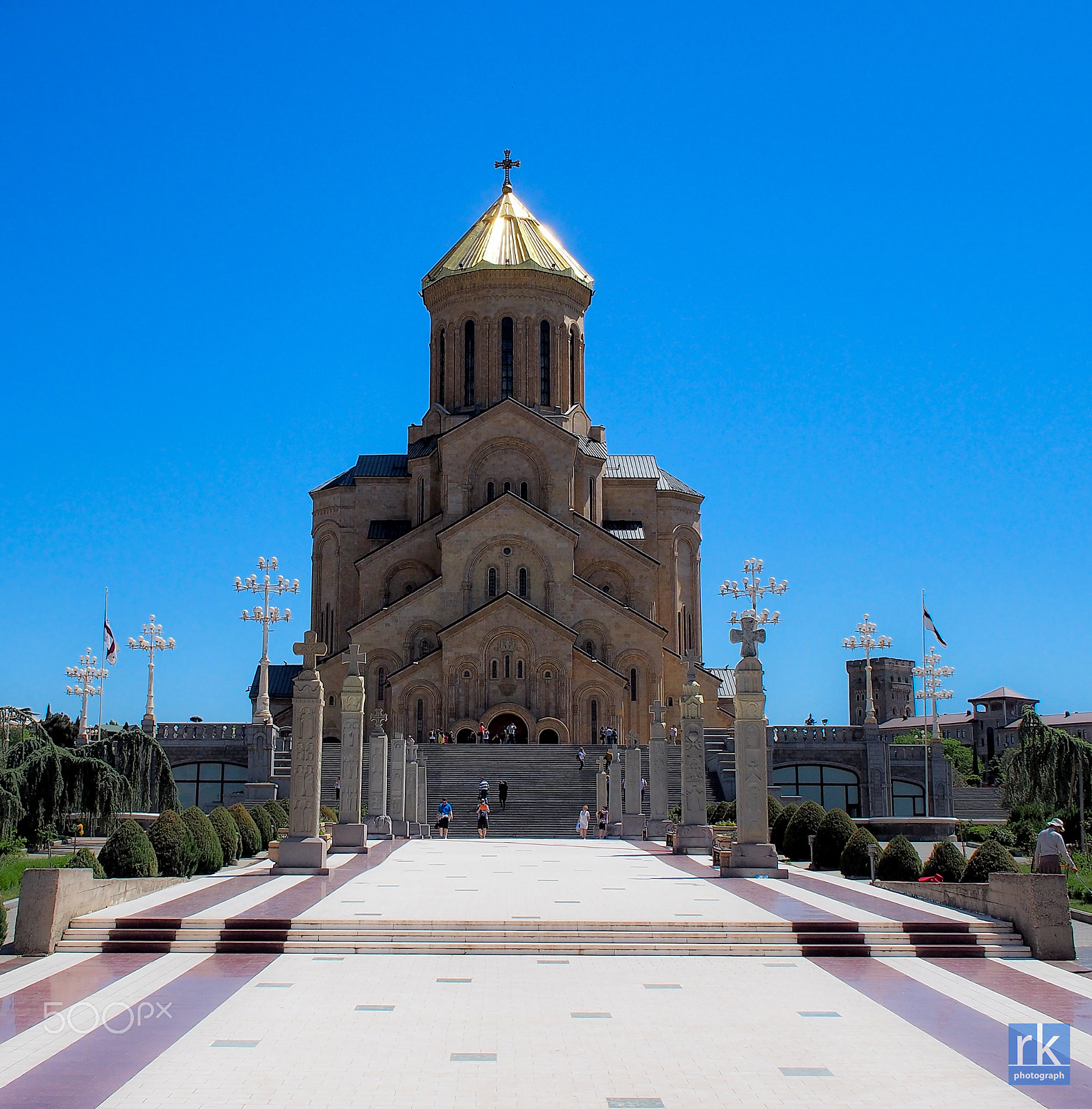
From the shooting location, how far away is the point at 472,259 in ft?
187

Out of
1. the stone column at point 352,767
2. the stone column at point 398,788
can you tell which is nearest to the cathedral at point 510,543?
the stone column at point 398,788

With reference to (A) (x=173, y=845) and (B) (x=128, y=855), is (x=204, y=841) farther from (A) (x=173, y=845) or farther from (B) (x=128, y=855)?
(B) (x=128, y=855)

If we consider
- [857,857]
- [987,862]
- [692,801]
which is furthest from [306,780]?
[987,862]

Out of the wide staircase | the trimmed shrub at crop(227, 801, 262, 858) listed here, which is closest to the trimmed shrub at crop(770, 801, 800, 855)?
the trimmed shrub at crop(227, 801, 262, 858)

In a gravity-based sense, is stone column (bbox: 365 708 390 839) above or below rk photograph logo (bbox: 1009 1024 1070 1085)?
above

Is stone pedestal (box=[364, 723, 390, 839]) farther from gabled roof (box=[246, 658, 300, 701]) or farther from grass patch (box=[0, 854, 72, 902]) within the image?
gabled roof (box=[246, 658, 300, 701])

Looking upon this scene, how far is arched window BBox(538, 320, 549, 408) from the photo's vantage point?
56.4 metres

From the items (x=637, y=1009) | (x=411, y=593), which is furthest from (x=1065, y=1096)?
(x=411, y=593)

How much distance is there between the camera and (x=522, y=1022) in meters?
9.61

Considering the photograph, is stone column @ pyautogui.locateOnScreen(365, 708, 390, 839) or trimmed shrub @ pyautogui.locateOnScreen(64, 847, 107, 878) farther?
stone column @ pyautogui.locateOnScreen(365, 708, 390, 839)

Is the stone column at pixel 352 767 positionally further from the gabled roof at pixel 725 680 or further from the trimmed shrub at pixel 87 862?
the gabled roof at pixel 725 680

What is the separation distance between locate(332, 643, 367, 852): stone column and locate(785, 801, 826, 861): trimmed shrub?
806 cm

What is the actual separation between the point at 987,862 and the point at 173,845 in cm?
1090

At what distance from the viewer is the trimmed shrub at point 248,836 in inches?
950
